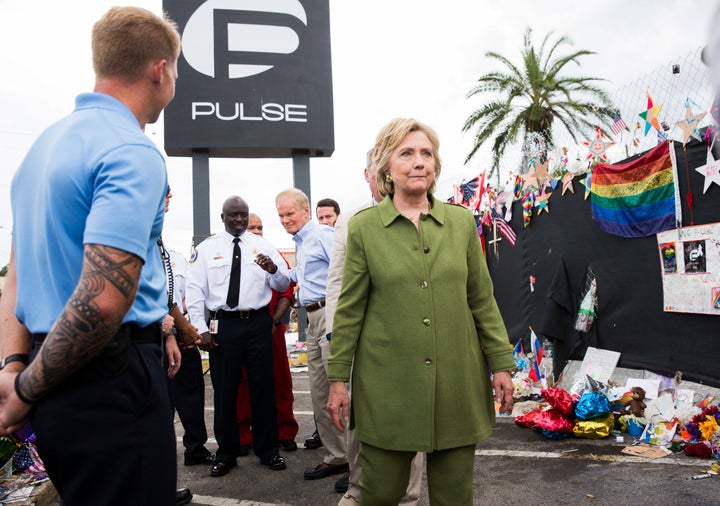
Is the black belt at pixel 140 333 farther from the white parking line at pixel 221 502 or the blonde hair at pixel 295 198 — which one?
the blonde hair at pixel 295 198

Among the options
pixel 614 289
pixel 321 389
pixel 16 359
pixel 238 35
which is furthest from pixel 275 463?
pixel 238 35

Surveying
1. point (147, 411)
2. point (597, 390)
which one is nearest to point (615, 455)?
point (597, 390)

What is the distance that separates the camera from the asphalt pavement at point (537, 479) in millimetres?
3199

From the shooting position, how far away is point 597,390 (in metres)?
4.77

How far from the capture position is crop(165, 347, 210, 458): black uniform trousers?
4500mm

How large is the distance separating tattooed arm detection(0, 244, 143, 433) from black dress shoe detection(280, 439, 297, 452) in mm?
3831

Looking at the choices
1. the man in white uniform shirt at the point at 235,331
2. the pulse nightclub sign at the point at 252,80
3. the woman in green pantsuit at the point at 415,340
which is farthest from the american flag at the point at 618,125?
the pulse nightclub sign at the point at 252,80

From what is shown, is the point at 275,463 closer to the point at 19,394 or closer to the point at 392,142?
the point at 392,142

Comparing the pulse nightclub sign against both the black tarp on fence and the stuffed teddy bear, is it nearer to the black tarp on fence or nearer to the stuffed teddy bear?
the black tarp on fence

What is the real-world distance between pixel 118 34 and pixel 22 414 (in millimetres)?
988

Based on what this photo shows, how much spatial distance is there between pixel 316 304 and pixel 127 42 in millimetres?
3023

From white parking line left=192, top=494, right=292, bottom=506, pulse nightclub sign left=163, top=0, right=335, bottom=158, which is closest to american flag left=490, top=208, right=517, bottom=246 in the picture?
white parking line left=192, top=494, right=292, bottom=506

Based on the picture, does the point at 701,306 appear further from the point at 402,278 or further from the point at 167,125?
the point at 167,125

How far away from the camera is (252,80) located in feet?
41.9
